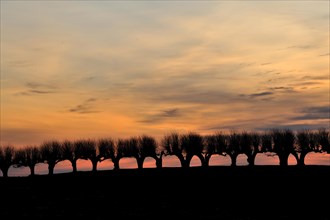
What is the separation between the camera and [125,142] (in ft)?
475

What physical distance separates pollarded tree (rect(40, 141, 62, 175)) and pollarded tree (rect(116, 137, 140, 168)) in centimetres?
1875

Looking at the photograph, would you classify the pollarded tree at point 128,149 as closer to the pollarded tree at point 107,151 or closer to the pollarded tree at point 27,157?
the pollarded tree at point 107,151

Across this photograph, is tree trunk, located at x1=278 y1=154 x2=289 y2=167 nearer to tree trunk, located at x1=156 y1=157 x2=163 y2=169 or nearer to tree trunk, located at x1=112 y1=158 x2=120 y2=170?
tree trunk, located at x1=156 y1=157 x2=163 y2=169

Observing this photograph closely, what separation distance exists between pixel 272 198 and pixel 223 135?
64617mm

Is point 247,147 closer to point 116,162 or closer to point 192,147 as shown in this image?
point 192,147

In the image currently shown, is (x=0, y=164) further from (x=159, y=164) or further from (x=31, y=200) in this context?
(x=31, y=200)

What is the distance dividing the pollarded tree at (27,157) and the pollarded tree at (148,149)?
34.0m

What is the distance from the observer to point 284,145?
127625mm

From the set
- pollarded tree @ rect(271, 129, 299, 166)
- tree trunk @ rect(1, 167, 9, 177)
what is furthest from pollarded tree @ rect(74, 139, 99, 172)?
pollarded tree @ rect(271, 129, 299, 166)

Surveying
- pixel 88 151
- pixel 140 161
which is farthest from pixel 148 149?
pixel 88 151

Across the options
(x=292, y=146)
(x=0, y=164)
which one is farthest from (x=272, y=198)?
(x=0, y=164)

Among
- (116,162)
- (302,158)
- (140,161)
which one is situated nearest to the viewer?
(302,158)

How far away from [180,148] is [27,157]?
49775 millimetres

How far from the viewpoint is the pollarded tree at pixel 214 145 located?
13362 centimetres
